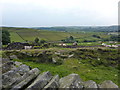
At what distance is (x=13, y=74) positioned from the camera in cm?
860

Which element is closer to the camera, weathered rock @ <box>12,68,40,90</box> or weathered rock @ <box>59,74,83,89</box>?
weathered rock @ <box>59,74,83,89</box>

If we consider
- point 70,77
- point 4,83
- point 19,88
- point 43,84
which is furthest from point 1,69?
point 70,77

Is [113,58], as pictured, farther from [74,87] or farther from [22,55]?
[74,87]

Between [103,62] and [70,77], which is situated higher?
[70,77]

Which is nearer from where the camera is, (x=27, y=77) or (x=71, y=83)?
(x=71, y=83)

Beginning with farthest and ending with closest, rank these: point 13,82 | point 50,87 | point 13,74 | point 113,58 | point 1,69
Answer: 1. point 113,58
2. point 1,69
3. point 13,74
4. point 13,82
5. point 50,87

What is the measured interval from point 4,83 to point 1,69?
10.1 ft

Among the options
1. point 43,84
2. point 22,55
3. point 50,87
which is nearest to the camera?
point 50,87

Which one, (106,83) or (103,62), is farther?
(103,62)

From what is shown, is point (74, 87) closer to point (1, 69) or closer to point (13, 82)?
point (13, 82)

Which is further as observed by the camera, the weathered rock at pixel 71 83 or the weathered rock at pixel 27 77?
the weathered rock at pixel 27 77

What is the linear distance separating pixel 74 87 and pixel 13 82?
141 inches

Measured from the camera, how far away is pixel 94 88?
650cm

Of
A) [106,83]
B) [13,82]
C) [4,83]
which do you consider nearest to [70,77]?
[106,83]
